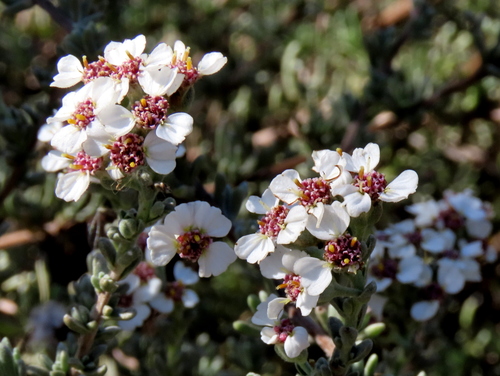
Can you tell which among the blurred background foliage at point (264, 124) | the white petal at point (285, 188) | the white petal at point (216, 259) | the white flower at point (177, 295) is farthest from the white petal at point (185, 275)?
the white petal at point (285, 188)

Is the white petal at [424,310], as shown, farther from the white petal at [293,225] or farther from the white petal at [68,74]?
the white petal at [68,74]

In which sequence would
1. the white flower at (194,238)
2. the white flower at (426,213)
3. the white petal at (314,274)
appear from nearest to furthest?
the white petal at (314,274) < the white flower at (194,238) < the white flower at (426,213)

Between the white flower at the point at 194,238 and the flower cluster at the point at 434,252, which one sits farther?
the flower cluster at the point at 434,252

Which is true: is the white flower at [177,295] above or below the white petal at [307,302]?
below

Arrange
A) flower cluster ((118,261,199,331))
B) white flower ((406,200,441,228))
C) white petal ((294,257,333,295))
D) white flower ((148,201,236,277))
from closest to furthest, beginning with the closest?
white petal ((294,257,333,295))
white flower ((148,201,236,277))
flower cluster ((118,261,199,331))
white flower ((406,200,441,228))

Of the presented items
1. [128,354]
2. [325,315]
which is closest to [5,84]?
[128,354]

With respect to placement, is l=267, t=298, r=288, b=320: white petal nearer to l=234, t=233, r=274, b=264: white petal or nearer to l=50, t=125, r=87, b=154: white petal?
l=234, t=233, r=274, b=264: white petal

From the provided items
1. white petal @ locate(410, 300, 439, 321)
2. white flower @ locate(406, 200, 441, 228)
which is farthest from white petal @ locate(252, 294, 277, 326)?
white flower @ locate(406, 200, 441, 228)

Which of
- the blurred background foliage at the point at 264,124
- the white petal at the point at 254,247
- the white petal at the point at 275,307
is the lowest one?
the blurred background foliage at the point at 264,124
